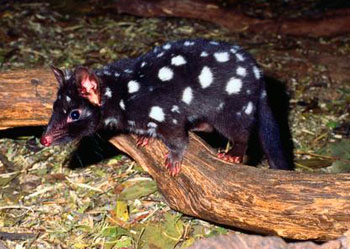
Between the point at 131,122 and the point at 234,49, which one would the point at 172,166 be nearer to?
the point at 131,122

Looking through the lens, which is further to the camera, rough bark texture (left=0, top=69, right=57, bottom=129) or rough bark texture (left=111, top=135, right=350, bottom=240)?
rough bark texture (left=0, top=69, right=57, bottom=129)

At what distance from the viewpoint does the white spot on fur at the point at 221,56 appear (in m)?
4.18

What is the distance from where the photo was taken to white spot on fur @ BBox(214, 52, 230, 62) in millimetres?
4184

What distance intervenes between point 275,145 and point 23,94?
6.18ft

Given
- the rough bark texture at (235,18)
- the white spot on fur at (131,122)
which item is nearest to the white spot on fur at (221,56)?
the white spot on fur at (131,122)

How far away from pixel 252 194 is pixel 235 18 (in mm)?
3967

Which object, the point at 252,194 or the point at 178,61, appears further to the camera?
the point at 178,61

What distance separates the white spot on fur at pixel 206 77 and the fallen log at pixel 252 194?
15.6 inches

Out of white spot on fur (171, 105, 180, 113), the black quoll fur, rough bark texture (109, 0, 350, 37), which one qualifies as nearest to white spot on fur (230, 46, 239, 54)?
the black quoll fur

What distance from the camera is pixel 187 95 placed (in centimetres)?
412

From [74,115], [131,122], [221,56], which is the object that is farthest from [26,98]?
[221,56]

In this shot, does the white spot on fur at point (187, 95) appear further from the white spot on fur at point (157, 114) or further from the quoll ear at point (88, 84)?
the quoll ear at point (88, 84)

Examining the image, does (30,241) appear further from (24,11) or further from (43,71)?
(24,11)

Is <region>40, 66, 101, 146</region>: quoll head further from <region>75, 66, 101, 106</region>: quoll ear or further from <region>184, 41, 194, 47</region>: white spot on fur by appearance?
<region>184, 41, 194, 47</region>: white spot on fur
